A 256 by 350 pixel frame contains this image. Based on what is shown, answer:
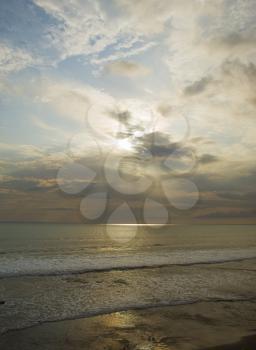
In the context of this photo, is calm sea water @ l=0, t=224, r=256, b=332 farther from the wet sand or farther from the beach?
the wet sand

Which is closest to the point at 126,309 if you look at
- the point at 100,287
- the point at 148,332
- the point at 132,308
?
the point at 132,308

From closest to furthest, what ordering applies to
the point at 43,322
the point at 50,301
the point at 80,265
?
the point at 43,322 → the point at 50,301 → the point at 80,265

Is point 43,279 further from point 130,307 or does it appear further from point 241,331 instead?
point 241,331

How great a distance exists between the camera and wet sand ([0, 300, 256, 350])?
12.5m

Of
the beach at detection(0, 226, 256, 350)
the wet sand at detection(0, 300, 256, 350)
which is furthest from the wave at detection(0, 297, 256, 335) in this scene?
the wet sand at detection(0, 300, 256, 350)

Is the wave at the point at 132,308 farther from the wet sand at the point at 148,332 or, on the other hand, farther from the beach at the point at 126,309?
the wet sand at the point at 148,332

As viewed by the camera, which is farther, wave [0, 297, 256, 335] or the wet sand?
wave [0, 297, 256, 335]

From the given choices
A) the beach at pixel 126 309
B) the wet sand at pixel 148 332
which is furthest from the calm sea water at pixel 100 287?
the wet sand at pixel 148 332

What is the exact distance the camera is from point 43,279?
2869 centimetres

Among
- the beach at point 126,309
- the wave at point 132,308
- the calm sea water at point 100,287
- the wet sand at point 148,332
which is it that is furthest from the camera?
the calm sea water at point 100,287

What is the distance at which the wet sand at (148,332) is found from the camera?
41.0ft

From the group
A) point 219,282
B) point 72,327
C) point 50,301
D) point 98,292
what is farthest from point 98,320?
point 219,282

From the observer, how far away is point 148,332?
14.2 meters

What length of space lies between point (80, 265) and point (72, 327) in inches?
939
